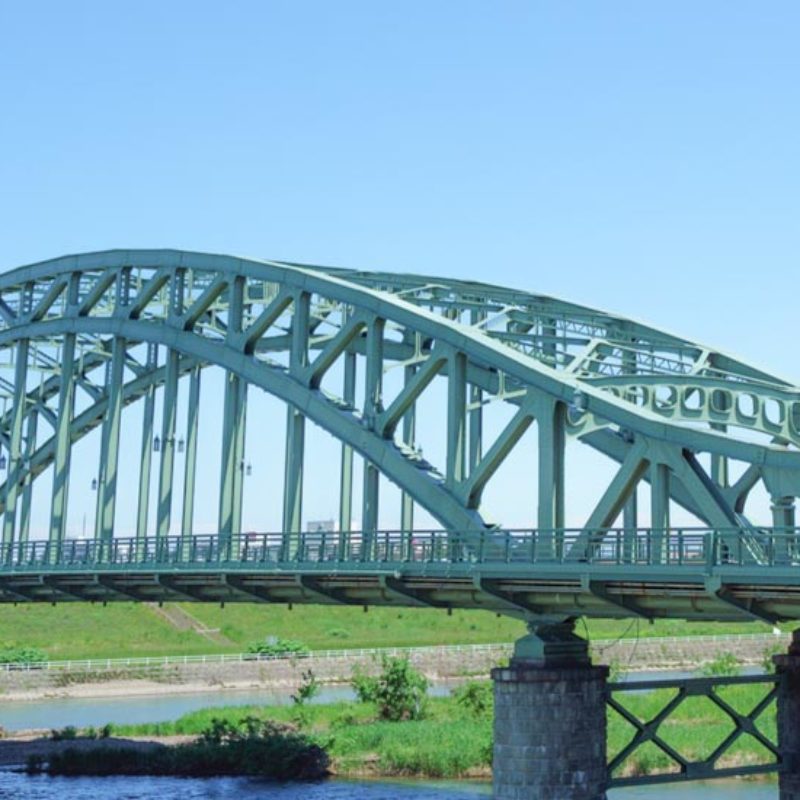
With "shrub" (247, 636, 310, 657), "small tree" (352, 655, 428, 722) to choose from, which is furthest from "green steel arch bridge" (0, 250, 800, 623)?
"shrub" (247, 636, 310, 657)

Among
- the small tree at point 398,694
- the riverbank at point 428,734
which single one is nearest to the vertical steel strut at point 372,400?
the riverbank at point 428,734

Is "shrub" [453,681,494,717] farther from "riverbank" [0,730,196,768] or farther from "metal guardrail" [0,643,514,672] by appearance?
"metal guardrail" [0,643,514,672]

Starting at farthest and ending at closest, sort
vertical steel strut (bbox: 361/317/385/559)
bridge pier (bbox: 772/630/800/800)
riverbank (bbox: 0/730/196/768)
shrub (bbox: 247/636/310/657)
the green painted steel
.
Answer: shrub (bbox: 247/636/310/657)
riverbank (bbox: 0/730/196/768)
vertical steel strut (bbox: 361/317/385/559)
bridge pier (bbox: 772/630/800/800)
the green painted steel

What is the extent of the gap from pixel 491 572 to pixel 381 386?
9.27 meters

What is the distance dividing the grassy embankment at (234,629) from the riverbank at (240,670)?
19.8 feet

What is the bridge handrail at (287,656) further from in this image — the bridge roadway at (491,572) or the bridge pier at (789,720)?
the bridge roadway at (491,572)

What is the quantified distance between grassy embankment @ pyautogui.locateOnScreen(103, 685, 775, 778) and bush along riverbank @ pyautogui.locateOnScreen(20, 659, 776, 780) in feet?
0.13

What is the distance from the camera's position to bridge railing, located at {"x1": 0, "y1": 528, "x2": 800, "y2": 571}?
1152 inches

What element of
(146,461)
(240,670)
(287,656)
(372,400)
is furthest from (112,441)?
(287,656)

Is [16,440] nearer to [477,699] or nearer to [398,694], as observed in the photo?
[398,694]

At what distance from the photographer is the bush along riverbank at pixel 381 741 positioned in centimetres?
4875

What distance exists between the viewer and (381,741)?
170 feet

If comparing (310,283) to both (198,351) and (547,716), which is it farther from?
(547,716)

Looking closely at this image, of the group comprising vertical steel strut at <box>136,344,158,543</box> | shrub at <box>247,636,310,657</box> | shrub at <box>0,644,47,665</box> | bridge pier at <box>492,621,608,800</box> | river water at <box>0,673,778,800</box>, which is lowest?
river water at <box>0,673,778,800</box>
